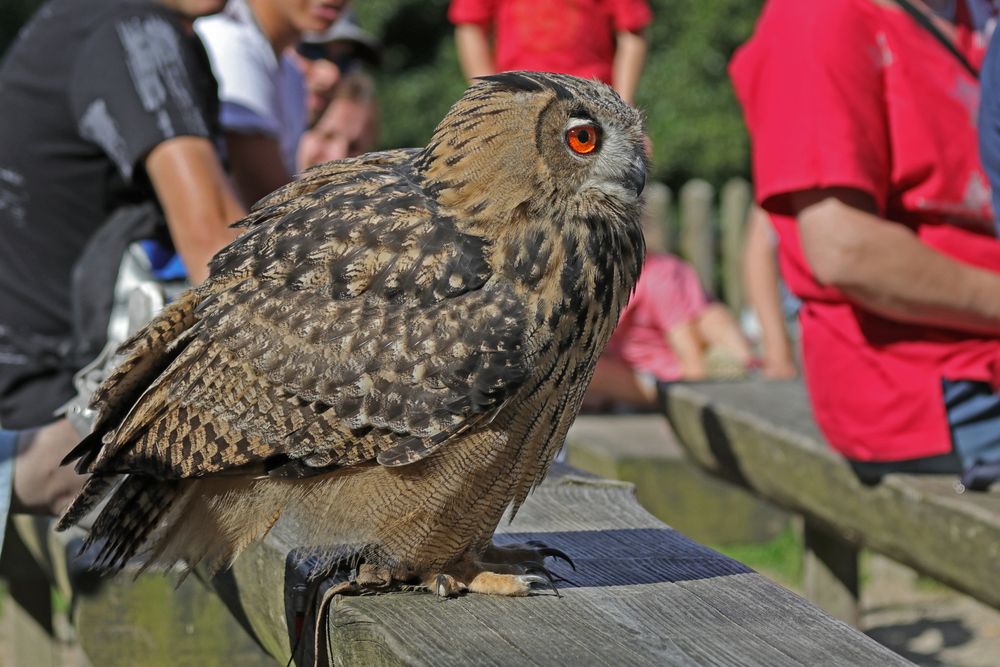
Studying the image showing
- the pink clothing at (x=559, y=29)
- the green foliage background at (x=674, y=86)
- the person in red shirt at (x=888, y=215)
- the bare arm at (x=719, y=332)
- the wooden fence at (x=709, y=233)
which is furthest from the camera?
the green foliage background at (x=674, y=86)

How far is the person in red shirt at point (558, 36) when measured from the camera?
236 inches

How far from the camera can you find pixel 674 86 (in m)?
15.3

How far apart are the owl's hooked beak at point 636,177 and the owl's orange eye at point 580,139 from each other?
77 mm

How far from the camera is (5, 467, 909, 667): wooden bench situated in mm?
1926

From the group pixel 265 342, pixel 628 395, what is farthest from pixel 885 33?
pixel 628 395

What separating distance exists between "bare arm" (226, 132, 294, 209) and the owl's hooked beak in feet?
6.86

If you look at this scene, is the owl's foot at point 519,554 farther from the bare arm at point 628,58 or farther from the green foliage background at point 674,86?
the green foliage background at point 674,86

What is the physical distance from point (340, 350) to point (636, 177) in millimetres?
566

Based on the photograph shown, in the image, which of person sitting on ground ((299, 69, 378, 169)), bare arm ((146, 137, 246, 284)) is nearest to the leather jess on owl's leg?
bare arm ((146, 137, 246, 284))

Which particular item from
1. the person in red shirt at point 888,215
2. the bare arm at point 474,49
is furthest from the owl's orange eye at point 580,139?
the bare arm at point 474,49

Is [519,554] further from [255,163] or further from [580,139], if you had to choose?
[255,163]

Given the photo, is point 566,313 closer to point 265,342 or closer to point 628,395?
point 265,342

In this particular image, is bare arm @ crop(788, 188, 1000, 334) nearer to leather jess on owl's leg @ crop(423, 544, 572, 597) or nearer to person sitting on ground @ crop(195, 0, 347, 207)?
leather jess on owl's leg @ crop(423, 544, 572, 597)

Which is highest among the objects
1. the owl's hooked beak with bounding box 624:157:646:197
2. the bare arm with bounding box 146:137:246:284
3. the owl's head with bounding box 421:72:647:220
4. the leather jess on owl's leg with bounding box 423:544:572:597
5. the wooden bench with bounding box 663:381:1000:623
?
the owl's head with bounding box 421:72:647:220
